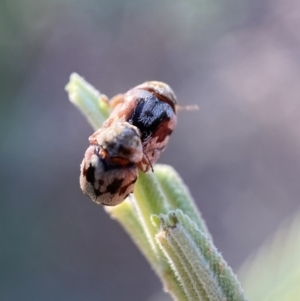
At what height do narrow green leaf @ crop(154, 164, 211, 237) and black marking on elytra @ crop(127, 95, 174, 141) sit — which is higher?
black marking on elytra @ crop(127, 95, 174, 141)

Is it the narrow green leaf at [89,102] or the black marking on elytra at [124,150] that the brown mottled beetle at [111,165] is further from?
the narrow green leaf at [89,102]

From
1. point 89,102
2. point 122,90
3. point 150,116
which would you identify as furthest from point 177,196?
point 122,90

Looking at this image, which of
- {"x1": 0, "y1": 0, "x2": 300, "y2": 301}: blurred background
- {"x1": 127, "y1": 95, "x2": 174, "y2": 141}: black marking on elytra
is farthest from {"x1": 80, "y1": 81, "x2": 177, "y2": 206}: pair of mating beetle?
{"x1": 0, "y1": 0, "x2": 300, "y2": 301}: blurred background

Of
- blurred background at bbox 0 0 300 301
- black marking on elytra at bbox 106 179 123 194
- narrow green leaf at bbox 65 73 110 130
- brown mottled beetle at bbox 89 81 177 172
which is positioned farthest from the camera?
blurred background at bbox 0 0 300 301

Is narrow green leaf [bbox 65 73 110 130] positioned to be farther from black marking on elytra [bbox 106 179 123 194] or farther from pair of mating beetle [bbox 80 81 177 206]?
black marking on elytra [bbox 106 179 123 194]

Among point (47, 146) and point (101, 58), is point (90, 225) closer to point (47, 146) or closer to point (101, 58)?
point (47, 146)

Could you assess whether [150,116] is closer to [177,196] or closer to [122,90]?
[177,196]

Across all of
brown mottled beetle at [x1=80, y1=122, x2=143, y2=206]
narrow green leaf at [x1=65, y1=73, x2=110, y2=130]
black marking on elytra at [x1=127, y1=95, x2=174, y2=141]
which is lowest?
brown mottled beetle at [x1=80, y1=122, x2=143, y2=206]

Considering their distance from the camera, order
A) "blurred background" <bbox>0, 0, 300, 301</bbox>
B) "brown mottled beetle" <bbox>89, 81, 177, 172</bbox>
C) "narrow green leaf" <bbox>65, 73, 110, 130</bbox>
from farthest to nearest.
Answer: "blurred background" <bbox>0, 0, 300, 301</bbox>, "narrow green leaf" <bbox>65, 73, 110, 130</bbox>, "brown mottled beetle" <bbox>89, 81, 177, 172</bbox>

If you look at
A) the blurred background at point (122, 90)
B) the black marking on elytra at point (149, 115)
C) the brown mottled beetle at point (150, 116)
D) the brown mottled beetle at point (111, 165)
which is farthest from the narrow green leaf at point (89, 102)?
the blurred background at point (122, 90)
